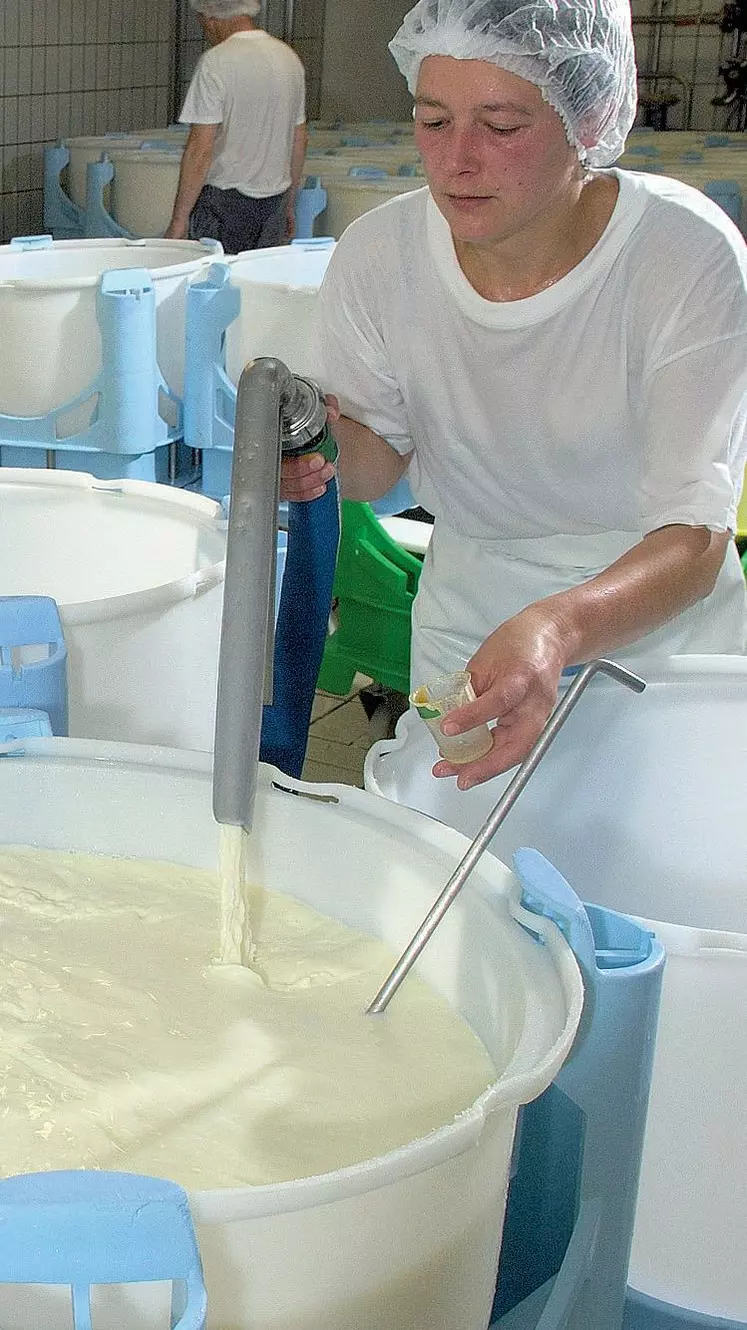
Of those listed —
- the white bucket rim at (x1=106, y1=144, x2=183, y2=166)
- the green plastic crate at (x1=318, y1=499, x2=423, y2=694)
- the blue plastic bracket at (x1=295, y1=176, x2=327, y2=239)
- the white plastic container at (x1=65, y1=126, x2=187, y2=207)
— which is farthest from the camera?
the white plastic container at (x1=65, y1=126, x2=187, y2=207)

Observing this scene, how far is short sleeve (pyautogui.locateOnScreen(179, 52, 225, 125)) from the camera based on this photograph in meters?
4.28

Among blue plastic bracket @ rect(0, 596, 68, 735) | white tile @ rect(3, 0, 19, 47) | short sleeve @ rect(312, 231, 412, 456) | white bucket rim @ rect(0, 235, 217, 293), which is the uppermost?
white tile @ rect(3, 0, 19, 47)

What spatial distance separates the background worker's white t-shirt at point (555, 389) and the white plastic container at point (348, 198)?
287 cm

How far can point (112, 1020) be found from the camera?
943 millimetres

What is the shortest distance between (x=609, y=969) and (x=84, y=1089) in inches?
12.7

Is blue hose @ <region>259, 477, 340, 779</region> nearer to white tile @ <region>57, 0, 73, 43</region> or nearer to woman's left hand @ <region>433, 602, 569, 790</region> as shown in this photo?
woman's left hand @ <region>433, 602, 569, 790</region>

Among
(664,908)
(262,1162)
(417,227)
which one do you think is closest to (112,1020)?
(262,1162)

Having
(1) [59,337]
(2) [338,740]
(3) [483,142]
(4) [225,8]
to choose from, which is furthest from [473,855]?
(4) [225,8]

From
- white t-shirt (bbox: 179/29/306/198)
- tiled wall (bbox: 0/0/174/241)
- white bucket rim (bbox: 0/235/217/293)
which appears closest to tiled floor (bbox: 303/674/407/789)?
white bucket rim (bbox: 0/235/217/293)

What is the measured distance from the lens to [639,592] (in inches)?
46.7

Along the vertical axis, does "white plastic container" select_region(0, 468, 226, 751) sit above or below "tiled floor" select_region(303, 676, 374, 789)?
above

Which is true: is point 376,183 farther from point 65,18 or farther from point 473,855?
point 473,855

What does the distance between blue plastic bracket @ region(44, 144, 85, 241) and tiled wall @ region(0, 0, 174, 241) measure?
0.96 meters

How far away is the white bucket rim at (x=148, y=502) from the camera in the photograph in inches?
52.0
